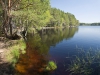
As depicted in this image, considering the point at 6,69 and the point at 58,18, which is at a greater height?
the point at 58,18

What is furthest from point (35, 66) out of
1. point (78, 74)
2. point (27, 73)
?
point (78, 74)

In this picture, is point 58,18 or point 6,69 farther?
point 58,18

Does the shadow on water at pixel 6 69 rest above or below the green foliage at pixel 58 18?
below

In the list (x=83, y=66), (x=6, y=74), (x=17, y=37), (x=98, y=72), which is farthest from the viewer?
(x=17, y=37)

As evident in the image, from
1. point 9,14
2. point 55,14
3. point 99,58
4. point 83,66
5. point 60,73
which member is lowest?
point 60,73

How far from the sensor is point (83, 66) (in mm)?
12469

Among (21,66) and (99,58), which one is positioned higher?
(99,58)

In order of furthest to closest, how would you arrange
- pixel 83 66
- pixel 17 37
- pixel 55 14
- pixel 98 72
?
1. pixel 55 14
2. pixel 17 37
3. pixel 83 66
4. pixel 98 72

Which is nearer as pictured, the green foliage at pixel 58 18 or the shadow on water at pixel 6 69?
the shadow on water at pixel 6 69

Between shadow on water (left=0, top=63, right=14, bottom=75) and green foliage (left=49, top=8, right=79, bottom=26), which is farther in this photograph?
green foliage (left=49, top=8, right=79, bottom=26)

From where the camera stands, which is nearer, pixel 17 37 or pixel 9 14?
pixel 9 14

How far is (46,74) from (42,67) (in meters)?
1.64

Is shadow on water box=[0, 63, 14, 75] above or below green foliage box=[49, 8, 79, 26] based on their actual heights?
below

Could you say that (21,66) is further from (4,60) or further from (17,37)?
(17,37)
